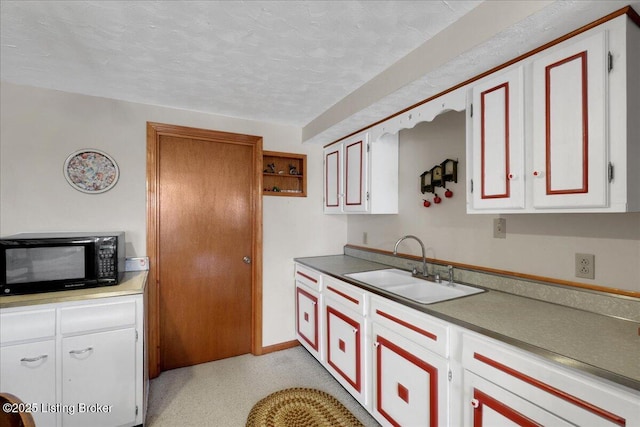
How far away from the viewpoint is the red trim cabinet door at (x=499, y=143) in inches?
54.1

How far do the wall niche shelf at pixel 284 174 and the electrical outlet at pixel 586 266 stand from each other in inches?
85.7

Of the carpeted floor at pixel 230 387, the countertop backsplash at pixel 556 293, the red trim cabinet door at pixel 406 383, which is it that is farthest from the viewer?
the carpeted floor at pixel 230 387

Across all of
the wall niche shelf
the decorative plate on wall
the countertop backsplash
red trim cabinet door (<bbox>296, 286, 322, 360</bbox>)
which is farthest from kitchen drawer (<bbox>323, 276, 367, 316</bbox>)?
the decorative plate on wall

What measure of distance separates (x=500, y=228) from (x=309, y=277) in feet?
5.05

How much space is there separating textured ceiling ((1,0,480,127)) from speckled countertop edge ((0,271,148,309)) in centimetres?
135

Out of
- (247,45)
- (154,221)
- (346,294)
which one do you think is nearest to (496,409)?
(346,294)

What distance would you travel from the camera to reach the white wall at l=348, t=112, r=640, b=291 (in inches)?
52.4

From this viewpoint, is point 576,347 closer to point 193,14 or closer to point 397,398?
point 397,398

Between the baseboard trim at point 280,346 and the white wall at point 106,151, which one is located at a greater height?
the white wall at point 106,151

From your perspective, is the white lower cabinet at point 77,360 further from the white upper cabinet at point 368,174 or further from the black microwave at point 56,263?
the white upper cabinet at point 368,174

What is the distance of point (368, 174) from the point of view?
2459 mm

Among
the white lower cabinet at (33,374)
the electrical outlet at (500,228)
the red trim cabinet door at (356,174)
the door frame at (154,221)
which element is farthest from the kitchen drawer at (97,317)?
the electrical outlet at (500,228)

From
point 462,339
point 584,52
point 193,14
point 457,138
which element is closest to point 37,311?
point 193,14

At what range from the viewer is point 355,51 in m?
1.65
